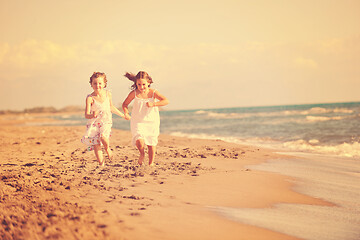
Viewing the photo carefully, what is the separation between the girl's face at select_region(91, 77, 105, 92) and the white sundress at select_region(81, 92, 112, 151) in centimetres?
21

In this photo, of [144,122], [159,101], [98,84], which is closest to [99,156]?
[144,122]

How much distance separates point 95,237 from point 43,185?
2238 millimetres

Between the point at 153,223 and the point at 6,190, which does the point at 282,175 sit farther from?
the point at 6,190

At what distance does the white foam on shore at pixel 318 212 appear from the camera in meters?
2.78

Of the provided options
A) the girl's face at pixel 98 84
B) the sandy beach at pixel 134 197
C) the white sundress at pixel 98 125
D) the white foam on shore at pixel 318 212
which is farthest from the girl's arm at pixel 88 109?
the white foam on shore at pixel 318 212

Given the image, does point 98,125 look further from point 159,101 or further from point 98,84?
point 159,101

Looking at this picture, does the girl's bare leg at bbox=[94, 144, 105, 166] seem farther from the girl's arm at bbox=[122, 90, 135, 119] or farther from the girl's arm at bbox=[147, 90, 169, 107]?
the girl's arm at bbox=[147, 90, 169, 107]

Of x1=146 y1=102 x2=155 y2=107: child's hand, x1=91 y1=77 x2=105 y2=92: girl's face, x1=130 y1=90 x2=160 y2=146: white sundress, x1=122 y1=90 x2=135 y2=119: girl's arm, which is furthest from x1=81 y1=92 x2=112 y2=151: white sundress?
x1=146 y1=102 x2=155 y2=107: child's hand

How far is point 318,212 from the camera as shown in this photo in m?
3.34

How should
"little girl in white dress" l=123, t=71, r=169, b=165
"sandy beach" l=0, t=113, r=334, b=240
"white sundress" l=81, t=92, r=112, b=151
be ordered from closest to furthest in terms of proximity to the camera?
"sandy beach" l=0, t=113, r=334, b=240
"little girl in white dress" l=123, t=71, r=169, b=165
"white sundress" l=81, t=92, r=112, b=151

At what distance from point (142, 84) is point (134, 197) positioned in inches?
100

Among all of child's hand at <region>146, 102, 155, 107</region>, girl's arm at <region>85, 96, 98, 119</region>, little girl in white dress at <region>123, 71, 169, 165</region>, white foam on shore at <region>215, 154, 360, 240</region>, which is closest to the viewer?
white foam on shore at <region>215, 154, 360, 240</region>

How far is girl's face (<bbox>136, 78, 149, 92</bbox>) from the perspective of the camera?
18.3ft

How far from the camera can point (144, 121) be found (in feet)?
18.8
